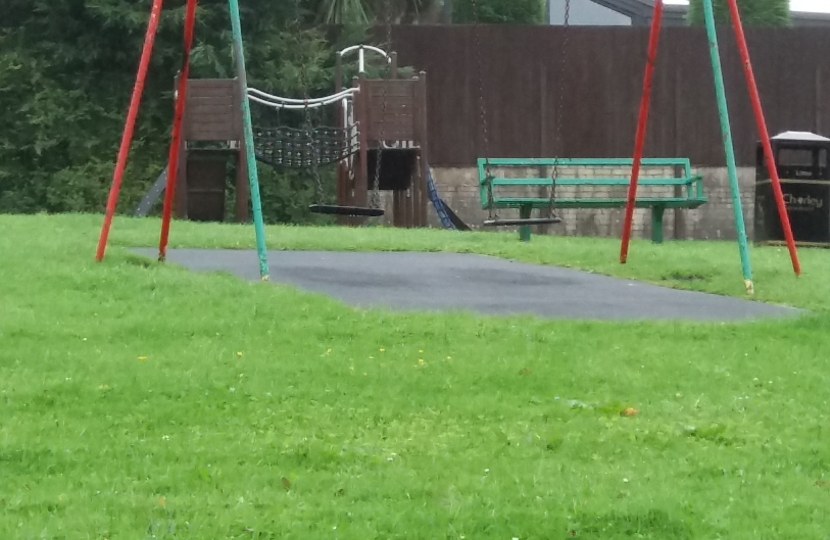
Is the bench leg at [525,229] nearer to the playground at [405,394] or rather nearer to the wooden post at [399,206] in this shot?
the playground at [405,394]

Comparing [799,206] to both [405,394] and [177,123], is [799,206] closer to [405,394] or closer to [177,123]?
[177,123]

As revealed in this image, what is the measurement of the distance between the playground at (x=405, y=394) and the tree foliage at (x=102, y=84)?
12220 millimetres

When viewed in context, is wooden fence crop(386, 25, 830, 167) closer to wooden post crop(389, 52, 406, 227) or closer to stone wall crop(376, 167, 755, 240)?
stone wall crop(376, 167, 755, 240)

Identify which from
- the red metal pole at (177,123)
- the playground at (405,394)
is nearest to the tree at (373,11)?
the red metal pole at (177,123)

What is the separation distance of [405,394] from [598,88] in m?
20.4

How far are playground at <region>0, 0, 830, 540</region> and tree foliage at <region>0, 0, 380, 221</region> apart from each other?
12.2 metres

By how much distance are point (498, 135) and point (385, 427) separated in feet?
65.9

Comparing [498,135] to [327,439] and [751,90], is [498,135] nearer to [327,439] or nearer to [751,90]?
[751,90]

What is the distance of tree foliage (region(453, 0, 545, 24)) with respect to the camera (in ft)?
111

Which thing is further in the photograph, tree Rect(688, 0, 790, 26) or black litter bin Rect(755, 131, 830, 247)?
tree Rect(688, 0, 790, 26)

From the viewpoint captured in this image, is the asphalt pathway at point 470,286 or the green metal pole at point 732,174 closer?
the asphalt pathway at point 470,286

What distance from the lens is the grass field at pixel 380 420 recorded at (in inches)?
173

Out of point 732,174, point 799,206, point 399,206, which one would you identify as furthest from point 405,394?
point 399,206

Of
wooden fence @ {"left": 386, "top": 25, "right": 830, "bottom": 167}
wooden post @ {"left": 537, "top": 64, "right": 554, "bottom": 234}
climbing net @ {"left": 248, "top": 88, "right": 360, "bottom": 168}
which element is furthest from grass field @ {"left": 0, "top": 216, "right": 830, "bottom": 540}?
wooden post @ {"left": 537, "top": 64, "right": 554, "bottom": 234}
